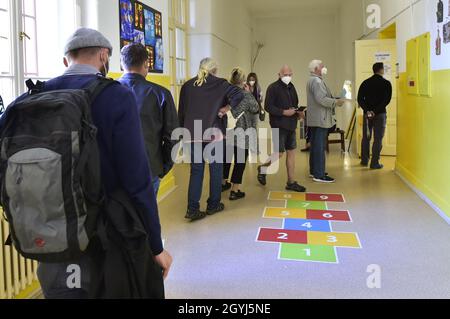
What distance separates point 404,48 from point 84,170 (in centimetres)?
552

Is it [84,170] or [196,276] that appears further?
[196,276]

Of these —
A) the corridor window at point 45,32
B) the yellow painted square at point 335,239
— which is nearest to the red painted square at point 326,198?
the yellow painted square at point 335,239

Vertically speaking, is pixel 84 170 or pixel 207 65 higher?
pixel 207 65

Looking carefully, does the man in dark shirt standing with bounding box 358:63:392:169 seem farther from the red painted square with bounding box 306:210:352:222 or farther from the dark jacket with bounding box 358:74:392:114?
the red painted square with bounding box 306:210:352:222

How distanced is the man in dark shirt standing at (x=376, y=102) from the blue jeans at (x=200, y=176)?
3.27 meters

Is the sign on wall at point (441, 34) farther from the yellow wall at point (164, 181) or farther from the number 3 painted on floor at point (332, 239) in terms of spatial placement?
the yellow wall at point (164, 181)

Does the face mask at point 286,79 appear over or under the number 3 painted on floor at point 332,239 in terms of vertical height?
over

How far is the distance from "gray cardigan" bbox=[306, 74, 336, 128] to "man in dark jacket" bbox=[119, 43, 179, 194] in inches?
112

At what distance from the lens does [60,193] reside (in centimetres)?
120

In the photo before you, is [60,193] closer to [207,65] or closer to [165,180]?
[207,65]

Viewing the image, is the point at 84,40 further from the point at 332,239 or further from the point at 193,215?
the point at 193,215

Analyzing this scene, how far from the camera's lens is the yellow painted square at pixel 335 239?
3.43m

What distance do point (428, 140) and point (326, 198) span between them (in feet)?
4.18
